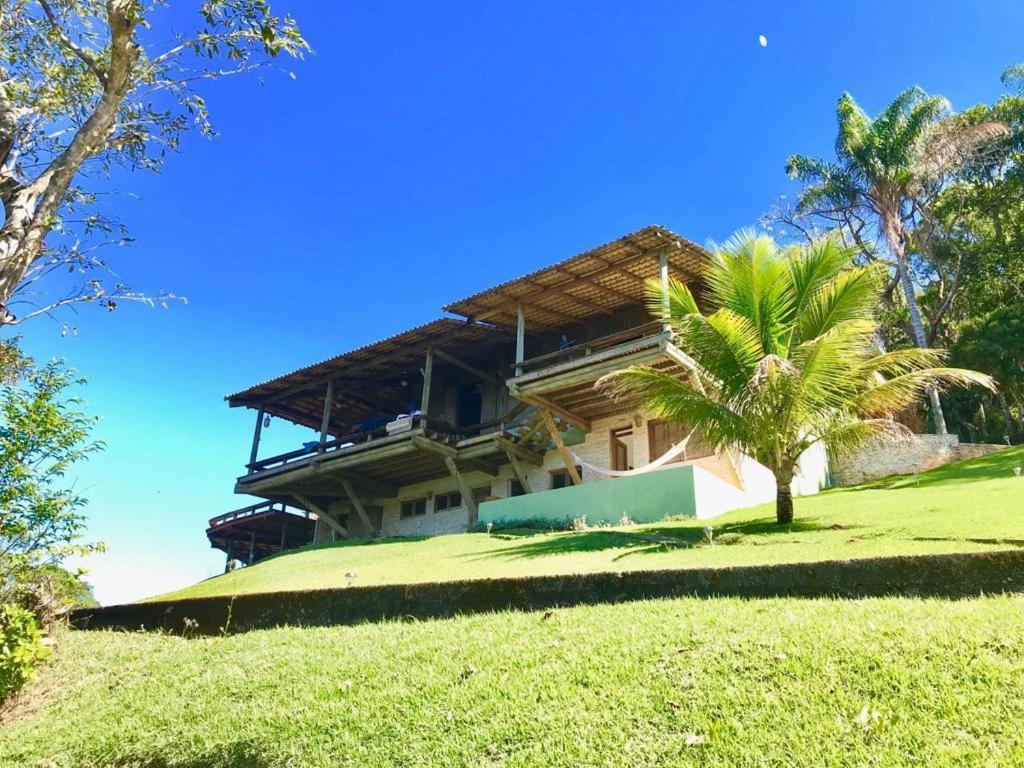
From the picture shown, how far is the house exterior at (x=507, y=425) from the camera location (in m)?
16.0

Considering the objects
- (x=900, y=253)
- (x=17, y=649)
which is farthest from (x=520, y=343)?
(x=900, y=253)

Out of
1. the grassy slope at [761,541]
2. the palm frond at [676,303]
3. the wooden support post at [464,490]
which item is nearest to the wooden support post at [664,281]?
the palm frond at [676,303]

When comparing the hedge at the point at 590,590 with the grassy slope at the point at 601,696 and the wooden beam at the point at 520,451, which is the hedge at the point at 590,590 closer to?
the grassy slope at the point at 601,696

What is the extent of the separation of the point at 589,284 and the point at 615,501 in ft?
17.6

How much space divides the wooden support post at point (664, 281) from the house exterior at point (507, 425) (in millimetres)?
81

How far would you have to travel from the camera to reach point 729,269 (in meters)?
12.2

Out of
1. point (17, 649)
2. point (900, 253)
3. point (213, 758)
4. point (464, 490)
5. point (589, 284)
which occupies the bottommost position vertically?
point (213, 758)

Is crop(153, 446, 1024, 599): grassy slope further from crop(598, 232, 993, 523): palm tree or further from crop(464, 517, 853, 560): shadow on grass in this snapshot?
crop(598, 232, 993, 523): palm tree

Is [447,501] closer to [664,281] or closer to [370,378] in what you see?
[370,378]

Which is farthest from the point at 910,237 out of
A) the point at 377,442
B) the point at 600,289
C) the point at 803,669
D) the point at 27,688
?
the point at 27,688

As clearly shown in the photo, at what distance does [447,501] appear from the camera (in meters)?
22.9

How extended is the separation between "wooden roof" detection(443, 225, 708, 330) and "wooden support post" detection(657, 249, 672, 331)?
0.53ft

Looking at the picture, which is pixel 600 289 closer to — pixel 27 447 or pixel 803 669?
pixel 27 447

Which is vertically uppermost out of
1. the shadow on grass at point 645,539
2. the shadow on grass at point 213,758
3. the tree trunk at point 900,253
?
the tree trunk at point 900,253
